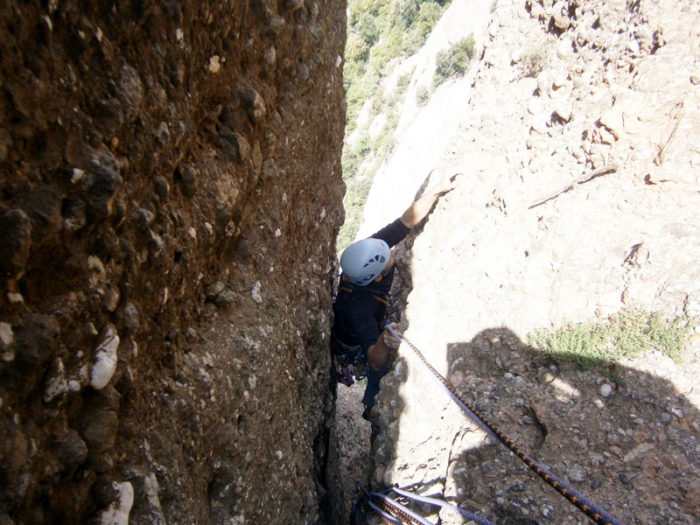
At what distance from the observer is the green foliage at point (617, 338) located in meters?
2.64

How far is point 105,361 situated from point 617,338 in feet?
9.38

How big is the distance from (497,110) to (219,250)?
11.3ft

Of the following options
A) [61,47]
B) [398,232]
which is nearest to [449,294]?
[398,232]

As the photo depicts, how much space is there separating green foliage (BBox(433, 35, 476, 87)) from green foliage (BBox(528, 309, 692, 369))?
13.0 meters

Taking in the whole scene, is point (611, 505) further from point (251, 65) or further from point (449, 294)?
point (251, 65)

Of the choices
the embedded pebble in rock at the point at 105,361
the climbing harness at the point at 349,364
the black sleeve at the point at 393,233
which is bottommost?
the climbing harness at the point at 349,364

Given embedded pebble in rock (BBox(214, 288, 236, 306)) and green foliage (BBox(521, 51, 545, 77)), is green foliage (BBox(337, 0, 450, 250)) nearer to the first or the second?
green foliage (BBox(521, 51, 545, 77))

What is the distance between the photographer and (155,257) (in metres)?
1.90

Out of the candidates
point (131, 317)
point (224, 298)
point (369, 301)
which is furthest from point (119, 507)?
point (369, 301)

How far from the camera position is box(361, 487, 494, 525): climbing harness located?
282cm

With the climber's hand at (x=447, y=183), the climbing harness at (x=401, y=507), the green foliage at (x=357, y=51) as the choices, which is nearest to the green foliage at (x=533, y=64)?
the climber's hand at (x=447, y=183)

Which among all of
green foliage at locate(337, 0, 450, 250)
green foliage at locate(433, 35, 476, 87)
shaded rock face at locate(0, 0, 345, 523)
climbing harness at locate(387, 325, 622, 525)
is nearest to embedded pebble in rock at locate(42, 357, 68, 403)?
shaded rock face at locate(0, 0, 345, 523)

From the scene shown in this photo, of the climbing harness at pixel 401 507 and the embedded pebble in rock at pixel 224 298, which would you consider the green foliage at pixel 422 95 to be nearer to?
the climbing harness at pixel 401 507

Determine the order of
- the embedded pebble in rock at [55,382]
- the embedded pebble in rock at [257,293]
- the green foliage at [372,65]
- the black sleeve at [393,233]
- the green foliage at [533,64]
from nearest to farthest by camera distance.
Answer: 1. the embedded pebble in rock at [55,382]
2. the embedded pebble in rock at [257,293]
3. the green foliage at [533,64]
4. the black sleeve at [393,233]
5. the green foliage at [372,65]
